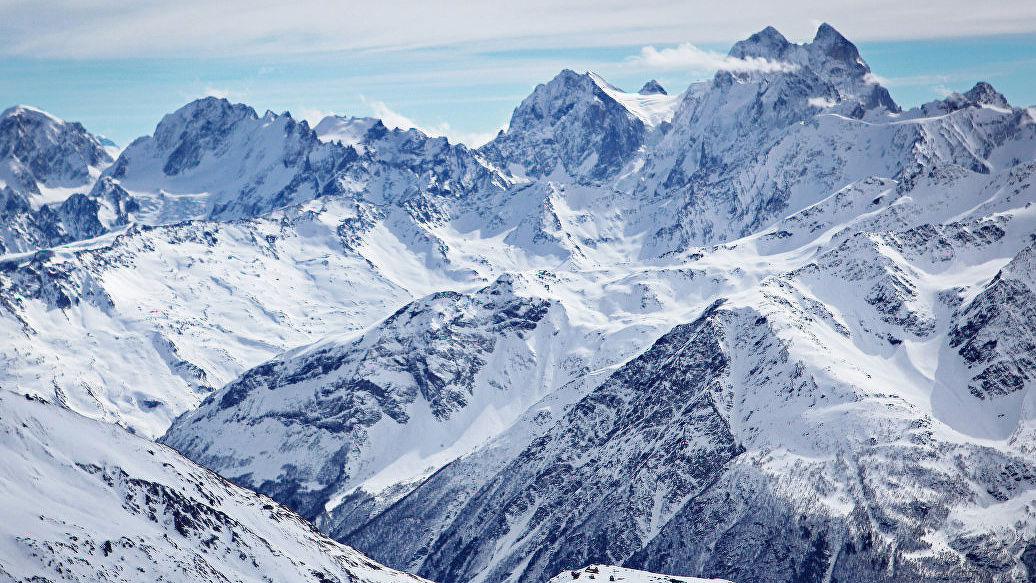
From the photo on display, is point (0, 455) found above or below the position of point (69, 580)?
above

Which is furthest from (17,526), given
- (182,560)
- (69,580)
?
(182,560)

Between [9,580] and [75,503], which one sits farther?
[75,503]

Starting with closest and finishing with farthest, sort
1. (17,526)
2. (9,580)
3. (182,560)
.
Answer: (9,580)
(17,526)
(182,560)

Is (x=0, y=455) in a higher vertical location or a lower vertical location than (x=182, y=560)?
higher

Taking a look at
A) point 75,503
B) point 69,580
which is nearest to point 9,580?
point 69,580

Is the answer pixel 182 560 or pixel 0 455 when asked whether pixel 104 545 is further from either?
pixel 0 455

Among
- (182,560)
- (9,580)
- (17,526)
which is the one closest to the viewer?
(9,580)

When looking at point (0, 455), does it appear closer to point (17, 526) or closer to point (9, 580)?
point (17, 526)

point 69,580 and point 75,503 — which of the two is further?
point 75,503
